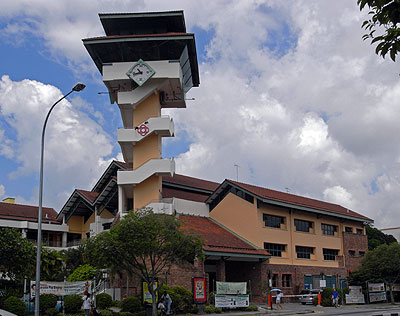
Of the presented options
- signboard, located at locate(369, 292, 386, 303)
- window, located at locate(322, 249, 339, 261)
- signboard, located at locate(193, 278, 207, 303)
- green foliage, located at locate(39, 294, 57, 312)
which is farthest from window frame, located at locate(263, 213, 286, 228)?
green foliage, located at locate(39, 294, 57, 312)

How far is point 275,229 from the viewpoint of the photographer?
46531 mm

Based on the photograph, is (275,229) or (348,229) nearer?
(275,229)

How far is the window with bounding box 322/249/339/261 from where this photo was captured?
52.9 m

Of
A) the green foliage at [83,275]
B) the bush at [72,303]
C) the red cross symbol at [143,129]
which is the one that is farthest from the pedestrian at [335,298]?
the bush at [72,303]

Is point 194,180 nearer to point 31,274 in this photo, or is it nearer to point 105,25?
point 105,25

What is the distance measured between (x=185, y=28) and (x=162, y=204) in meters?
16.5

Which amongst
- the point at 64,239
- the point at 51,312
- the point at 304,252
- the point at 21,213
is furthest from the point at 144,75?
the point at 21,213

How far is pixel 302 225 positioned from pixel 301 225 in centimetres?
21

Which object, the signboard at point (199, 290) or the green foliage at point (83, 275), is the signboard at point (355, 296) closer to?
the signboard at point (199, 290)

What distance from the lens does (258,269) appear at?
143 ft

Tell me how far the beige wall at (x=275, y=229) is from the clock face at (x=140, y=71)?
13717mm

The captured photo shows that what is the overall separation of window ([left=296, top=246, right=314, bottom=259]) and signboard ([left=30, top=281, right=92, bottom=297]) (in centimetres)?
2520

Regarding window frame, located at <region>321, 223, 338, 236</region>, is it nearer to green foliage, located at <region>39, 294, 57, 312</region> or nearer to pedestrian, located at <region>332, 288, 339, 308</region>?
pedestrian, located at <region>332, 288, 339, 308</region>

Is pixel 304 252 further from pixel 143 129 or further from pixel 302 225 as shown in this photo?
pixel 143 129
